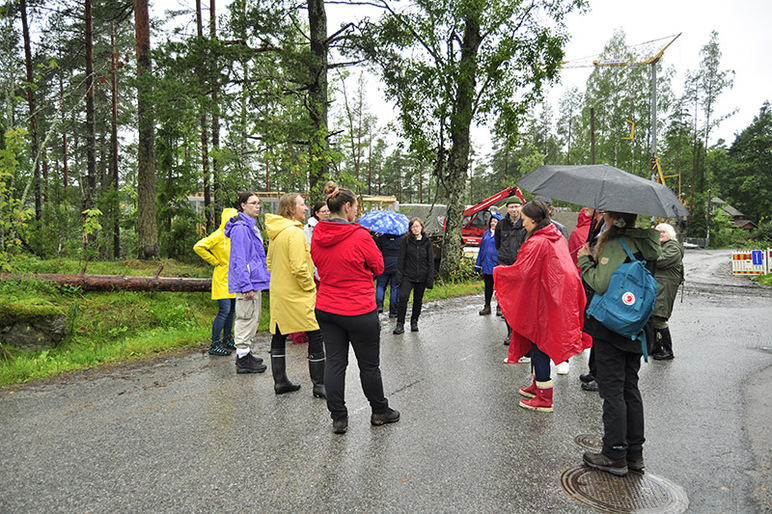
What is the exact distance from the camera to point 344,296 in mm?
3914

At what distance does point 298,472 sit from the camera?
337cm

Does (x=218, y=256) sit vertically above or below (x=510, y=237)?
below

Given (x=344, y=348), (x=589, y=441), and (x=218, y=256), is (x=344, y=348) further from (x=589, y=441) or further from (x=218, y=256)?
(x=218, y=256)

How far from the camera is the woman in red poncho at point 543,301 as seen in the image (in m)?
4.46

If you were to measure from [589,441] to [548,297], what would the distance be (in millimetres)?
1270

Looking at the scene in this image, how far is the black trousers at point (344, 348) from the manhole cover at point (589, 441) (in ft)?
5.58

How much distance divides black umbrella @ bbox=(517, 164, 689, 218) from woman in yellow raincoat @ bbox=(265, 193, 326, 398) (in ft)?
7.26

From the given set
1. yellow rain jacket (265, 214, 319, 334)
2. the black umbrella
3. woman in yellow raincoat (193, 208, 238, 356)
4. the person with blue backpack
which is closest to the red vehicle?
woman in yellow raincoat (193, 208, 238, 356)

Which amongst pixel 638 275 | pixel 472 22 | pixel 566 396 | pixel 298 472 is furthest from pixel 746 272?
pixel 298 472

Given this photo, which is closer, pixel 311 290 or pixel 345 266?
pixel 345 266

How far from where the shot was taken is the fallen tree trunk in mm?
8633

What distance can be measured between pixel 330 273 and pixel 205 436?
1.68 metres

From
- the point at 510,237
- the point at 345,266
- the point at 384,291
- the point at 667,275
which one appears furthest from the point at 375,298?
the point at 384,291

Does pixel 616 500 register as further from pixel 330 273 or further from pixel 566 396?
pixel 330 273
